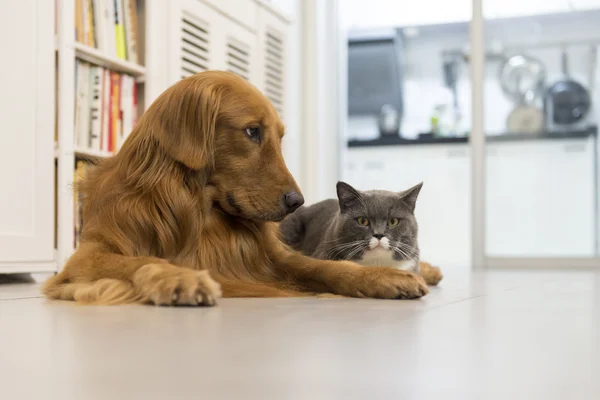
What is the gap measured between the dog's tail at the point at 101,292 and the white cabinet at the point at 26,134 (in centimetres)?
104

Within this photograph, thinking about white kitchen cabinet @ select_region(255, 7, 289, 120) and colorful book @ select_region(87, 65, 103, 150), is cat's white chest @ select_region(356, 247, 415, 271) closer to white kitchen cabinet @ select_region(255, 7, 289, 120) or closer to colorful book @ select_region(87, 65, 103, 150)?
colorful book @ select_region(87, 65, 103, 150)

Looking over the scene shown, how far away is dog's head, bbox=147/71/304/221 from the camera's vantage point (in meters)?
1.68

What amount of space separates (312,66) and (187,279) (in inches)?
187

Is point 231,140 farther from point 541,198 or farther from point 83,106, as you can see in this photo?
point 541,198

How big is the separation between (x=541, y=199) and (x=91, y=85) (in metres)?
3.53

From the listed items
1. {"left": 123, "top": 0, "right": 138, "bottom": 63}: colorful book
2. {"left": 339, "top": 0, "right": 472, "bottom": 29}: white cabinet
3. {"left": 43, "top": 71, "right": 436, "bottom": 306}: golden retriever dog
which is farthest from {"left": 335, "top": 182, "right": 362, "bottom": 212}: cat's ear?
{"left": 339, "top": 0, "right": 472, "bottom": 29}: white cabinet

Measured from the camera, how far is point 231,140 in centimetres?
172

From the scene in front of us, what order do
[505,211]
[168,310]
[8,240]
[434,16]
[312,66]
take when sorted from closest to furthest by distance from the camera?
[168,310] → [8,240] → [505,211] → [312,66] → [434,16]

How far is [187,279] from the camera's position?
1.38 m

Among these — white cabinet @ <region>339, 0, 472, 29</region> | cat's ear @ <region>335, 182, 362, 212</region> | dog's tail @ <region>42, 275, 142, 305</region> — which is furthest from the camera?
white cabinet @ <region>339, 0, 472, 29</region>

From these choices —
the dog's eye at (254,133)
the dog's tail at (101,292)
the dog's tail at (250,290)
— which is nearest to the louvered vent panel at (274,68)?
the dog's eye at (254,133)

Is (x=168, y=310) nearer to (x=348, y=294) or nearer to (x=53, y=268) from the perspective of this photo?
(x=348, y=294)

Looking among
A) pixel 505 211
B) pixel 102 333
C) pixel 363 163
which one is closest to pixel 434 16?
pixel 363 163

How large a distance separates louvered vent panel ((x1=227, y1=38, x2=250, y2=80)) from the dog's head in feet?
7.97
